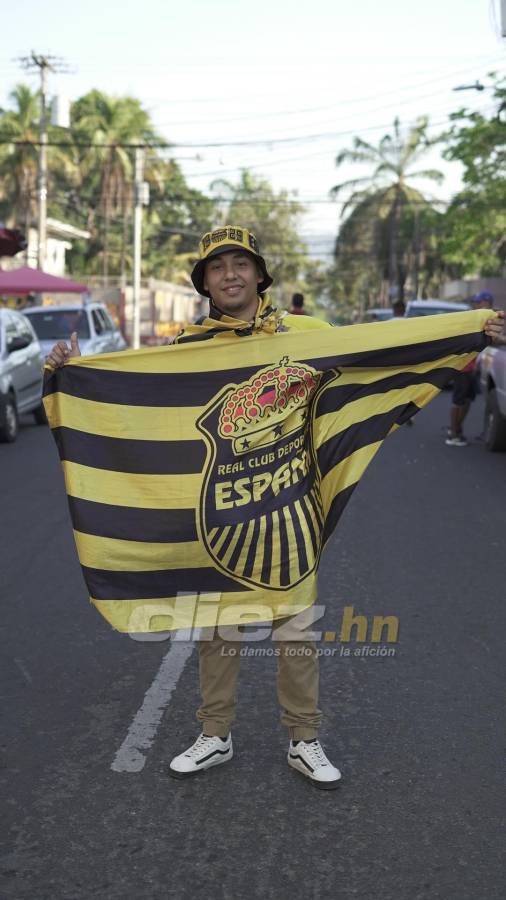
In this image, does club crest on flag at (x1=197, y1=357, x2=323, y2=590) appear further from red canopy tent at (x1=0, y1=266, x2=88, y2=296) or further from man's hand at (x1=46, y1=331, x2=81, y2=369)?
red canopy tent at (x1=0, y1=266, x2=88, y2=296)

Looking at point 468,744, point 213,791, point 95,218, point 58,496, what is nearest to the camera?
point 213,791

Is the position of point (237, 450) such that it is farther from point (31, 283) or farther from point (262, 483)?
point (31, 283)

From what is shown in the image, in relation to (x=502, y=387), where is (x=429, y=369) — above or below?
above

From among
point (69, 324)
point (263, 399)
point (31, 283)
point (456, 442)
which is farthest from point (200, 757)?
point (31, 283)

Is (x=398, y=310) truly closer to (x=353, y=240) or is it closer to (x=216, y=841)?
(x=216, y=841)

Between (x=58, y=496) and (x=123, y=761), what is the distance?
264 inches

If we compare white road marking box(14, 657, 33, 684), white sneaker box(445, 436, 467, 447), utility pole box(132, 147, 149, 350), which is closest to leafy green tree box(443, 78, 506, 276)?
utility pole box(132, 147, 149, 350)

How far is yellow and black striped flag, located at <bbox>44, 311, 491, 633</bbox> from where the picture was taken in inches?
165

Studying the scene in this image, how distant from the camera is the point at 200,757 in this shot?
4258 mm

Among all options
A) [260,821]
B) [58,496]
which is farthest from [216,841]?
[58,496]

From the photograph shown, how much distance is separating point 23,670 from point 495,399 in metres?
9.61

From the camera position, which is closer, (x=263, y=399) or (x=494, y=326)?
(x=263, y=399)

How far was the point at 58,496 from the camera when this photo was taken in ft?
35.8

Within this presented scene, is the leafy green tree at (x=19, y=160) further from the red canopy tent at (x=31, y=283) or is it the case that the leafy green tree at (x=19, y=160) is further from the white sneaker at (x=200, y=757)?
the white sneaker at (x=200, y=757)
